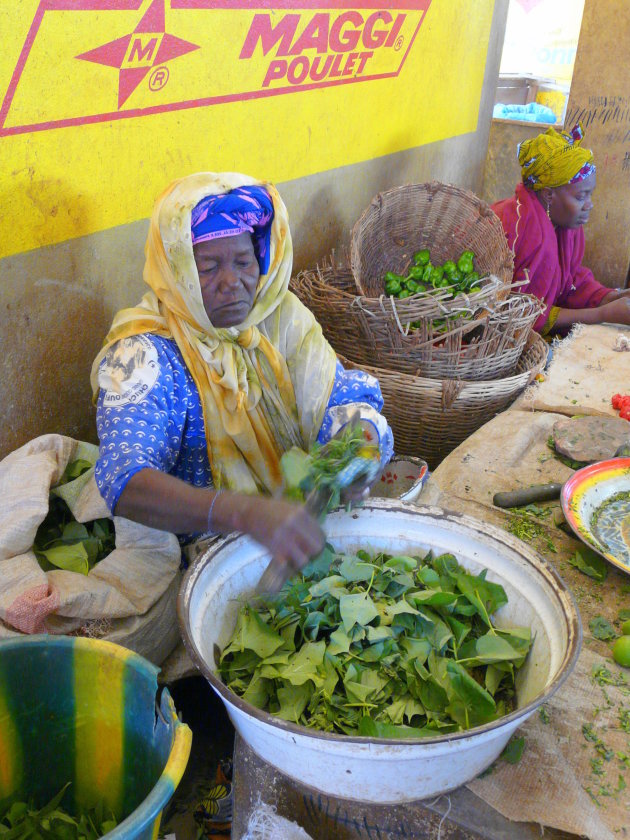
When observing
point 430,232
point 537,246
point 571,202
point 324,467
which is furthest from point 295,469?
point 571,202

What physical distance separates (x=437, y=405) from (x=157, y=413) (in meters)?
1.57

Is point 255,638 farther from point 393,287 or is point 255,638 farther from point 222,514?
point 393,287

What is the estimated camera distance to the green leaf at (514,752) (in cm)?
142

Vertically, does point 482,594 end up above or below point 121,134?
below

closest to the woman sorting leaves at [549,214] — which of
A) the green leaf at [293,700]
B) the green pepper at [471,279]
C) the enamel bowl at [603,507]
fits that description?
the green pepper at [471,279]

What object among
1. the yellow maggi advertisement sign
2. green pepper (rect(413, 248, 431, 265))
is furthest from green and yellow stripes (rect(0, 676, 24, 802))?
green pepper (rect(413, 248, 431, 265))

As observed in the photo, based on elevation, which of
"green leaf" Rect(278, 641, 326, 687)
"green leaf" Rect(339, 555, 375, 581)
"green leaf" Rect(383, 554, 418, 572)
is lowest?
"green leaf" Rect(278, 641, 326, 687)

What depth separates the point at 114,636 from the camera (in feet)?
5.82

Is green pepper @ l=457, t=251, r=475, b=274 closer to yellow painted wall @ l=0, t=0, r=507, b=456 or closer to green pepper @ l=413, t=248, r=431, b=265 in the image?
green pepper @ l=413, t=248, r=431, b=265

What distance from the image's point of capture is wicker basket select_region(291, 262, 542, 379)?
3.02 m

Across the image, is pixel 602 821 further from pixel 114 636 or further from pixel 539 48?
pixel 539 48

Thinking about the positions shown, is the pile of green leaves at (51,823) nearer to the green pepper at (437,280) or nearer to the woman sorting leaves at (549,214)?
the green pepper at (437,280)

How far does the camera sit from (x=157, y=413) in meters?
1.83

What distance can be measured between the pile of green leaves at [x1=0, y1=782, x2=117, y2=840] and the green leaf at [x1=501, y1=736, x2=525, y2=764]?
2.52ft
